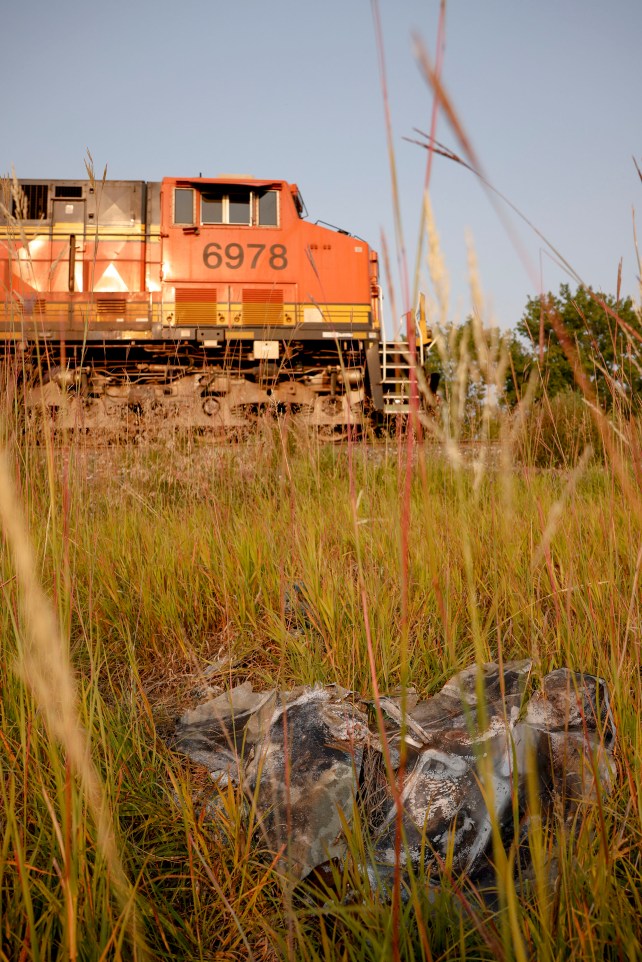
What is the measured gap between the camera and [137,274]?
8.40 m

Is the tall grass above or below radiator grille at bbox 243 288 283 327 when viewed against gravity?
below

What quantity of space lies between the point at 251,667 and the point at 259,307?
23.9 ft

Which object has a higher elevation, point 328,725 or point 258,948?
point 328,725

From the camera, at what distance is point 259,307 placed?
823 centimetres

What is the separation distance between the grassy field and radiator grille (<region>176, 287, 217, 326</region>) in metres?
5.84

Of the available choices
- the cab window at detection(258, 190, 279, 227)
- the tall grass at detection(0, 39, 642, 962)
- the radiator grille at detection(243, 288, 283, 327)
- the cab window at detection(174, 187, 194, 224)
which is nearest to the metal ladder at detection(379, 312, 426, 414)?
the tall grass at detection(0, 39, 642, 962)

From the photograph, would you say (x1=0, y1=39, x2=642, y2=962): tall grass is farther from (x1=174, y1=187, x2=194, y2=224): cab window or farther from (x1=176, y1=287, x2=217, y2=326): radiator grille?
(x1=174, y1=187, x2=194, y2=224): cab window

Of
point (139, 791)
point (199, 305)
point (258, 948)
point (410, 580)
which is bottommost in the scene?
point (258, 948)

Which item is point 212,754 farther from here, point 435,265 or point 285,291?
point 285,291

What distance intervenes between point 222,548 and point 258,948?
43.6 inches

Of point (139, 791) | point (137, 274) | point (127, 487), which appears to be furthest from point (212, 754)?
point (137, 274)

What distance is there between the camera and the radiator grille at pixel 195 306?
322 inches

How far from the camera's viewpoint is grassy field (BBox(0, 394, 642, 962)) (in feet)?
2.27

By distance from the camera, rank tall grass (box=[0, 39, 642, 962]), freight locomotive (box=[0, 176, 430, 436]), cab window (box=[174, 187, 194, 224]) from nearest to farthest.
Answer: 1. tall grass (box=[0, 39, 642, 962])
2. freight locomotive (box=[0, 176, 430, 436])
3. cab window (box=[174, 187, 194, 224])
